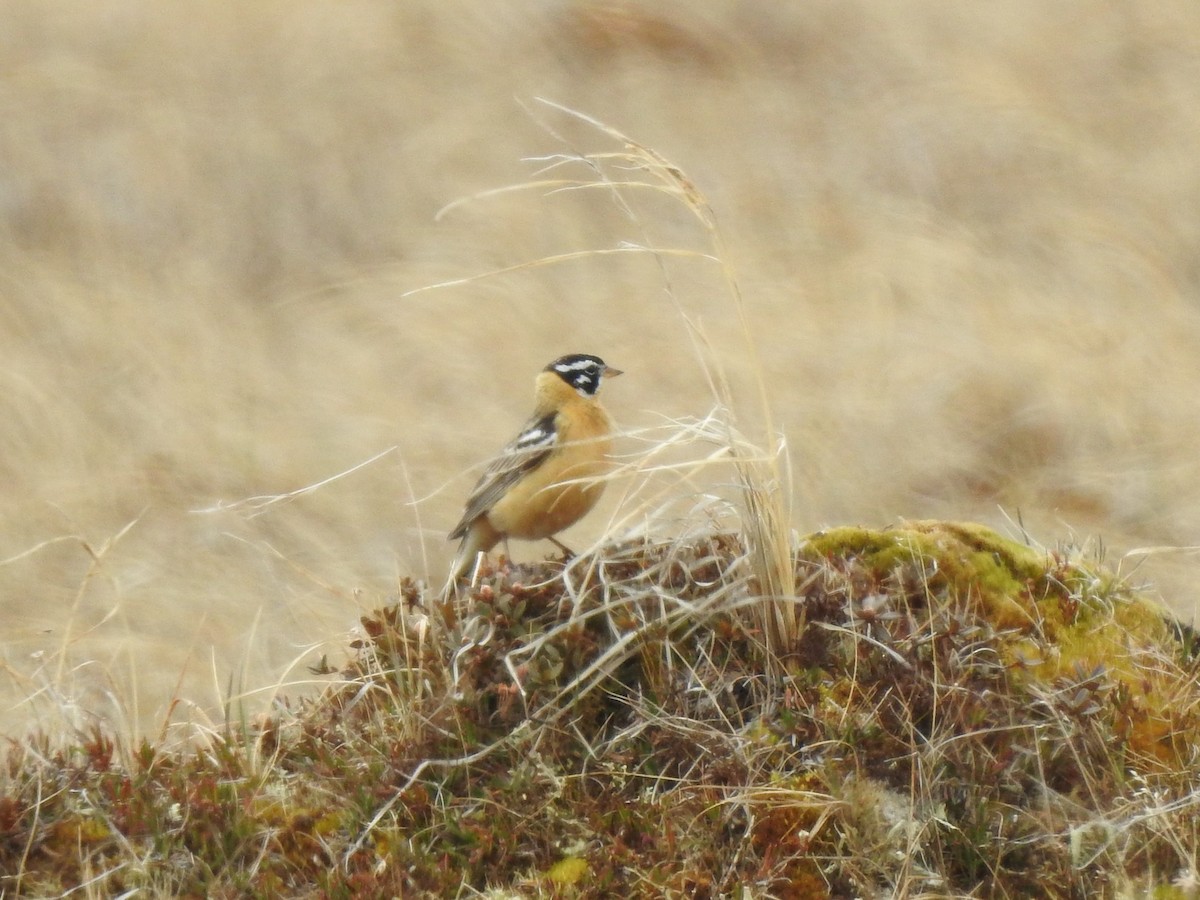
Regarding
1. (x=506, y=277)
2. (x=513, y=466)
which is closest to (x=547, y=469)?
(x=513, y=466)

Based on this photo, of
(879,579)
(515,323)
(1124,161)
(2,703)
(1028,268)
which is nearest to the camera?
(879,579)

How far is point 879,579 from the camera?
5363 millimetres

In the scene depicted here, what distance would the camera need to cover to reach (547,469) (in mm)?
7531

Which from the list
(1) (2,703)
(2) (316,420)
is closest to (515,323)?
(2) (316,420)

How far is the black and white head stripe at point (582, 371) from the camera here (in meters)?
8.09

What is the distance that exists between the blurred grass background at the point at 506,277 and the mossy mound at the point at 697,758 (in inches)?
133

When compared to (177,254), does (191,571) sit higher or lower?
lower

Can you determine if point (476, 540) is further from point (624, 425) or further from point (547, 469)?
point (624, 425)

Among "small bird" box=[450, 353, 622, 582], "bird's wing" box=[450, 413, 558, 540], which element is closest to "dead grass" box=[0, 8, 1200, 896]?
"small bird" box=[450, 353, 622, 582]

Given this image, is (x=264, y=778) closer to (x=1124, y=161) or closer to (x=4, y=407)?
(x=4, y=407)

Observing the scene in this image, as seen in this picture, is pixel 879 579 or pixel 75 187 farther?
pixel 75 187

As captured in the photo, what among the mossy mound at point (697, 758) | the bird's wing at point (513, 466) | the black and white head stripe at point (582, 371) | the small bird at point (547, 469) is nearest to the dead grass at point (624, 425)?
the mossy mound at point (697, 758)

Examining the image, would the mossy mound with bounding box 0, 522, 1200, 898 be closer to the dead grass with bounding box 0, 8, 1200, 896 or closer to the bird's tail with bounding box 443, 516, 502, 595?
the dead grass with bounding box 0, 8, 1200, 896

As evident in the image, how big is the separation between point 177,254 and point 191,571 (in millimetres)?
5844
